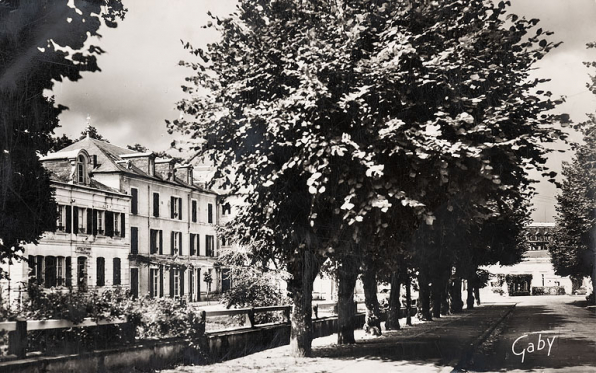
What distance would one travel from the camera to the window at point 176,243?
194 ft

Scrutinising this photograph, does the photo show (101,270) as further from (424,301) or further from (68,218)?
(424,301)

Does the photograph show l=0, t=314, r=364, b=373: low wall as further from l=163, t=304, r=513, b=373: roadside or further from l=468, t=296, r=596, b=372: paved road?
l=468, t=296, r=596, b=372: paved road

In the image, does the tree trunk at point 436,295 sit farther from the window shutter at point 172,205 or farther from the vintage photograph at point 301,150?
the window shutter at point 172,205

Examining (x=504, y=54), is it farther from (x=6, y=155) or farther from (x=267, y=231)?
(x=6, y=155)

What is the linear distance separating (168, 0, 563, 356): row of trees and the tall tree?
3668mm

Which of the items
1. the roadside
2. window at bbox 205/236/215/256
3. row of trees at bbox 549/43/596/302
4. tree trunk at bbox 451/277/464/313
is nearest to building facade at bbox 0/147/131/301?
window at bbox 205/236/215/256

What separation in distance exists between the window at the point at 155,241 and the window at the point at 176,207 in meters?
2.75

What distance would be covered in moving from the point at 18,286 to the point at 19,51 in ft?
14.4

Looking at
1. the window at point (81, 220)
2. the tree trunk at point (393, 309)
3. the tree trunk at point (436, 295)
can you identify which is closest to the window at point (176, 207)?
the window at point (81, 220)

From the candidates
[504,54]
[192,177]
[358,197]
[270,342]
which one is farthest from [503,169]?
[192,177]

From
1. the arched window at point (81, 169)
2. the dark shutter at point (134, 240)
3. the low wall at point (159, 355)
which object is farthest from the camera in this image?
the dark shutter at point (134, 240)

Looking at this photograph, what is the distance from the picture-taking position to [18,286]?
12.8m

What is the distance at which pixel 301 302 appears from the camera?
17.2 metres

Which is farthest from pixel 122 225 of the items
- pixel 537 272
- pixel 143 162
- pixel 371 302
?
pixel 537 272
